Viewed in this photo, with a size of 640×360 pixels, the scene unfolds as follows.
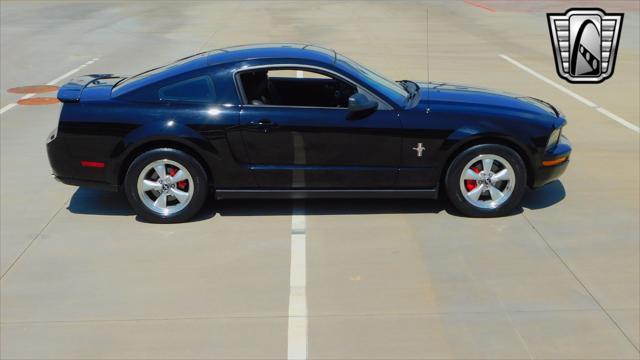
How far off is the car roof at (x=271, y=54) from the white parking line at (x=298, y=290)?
57.7 inches

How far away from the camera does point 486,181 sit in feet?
24.4

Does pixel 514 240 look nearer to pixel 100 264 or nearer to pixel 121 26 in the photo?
pixel 100 264

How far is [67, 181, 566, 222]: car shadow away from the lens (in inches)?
303

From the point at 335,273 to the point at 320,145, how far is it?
1.42 m

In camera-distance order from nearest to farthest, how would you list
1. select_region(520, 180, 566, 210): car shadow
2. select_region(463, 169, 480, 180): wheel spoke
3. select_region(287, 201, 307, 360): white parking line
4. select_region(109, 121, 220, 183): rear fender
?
1. select_region(287, 201, 307, 360): white parking line
2. select_region(109, 121, 220, 183): rear fender
3. select_region(463, 169, 480, 180): wheel spoke
4. select_region(520, 180, 566, 210): car shadow

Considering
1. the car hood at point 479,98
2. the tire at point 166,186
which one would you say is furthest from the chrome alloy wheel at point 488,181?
the tire at point 166,186

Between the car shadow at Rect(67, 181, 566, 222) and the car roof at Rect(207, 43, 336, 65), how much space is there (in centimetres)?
142

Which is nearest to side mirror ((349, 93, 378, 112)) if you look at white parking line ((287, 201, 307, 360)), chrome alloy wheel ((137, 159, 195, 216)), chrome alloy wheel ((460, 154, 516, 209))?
chrome alloy wheel ((460, 154, 516, 209))

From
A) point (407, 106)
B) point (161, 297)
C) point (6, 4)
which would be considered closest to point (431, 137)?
point (407, 106)

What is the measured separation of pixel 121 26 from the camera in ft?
73.1

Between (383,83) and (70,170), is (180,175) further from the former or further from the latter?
(383,83)

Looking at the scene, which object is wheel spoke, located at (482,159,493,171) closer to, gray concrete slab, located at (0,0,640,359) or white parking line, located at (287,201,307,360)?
gray concrete slab, located at (0,0,640,359)

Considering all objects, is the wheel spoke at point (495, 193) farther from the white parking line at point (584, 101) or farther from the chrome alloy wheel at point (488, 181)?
the white parking line at point (584, 101)

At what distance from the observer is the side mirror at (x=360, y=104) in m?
7.19
